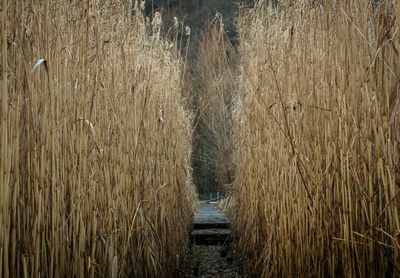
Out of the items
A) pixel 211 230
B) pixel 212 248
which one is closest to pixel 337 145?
pixel 212 248

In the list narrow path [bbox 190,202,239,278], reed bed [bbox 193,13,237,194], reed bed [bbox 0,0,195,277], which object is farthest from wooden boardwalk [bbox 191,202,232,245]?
reed bed [bbox 0,0,195,277]

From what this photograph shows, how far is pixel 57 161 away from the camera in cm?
108

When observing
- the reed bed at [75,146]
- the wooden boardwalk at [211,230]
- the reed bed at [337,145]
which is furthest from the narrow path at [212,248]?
the reed bed at [337,145]

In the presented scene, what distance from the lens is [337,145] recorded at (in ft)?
3.92

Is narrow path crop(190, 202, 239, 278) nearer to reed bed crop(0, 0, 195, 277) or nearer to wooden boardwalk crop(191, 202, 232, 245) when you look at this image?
wooden boardwalk crop(191, 202, 232, 245)

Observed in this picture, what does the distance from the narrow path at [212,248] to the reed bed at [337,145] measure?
120cm

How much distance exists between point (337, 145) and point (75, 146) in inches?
27.3

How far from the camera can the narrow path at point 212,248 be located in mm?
2777

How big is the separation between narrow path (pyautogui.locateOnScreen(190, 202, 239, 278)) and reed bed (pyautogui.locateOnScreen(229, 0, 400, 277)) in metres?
1.20

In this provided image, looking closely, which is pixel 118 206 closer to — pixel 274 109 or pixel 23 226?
pixel 23 226

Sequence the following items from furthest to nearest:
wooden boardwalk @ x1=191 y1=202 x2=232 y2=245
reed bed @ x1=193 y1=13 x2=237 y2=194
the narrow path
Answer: reed bed @ x1=193 y1=13 x2=237 y2=194
wooden boardwalk @ x1=191 y1=202 x2=232 y2=245
the narrow path

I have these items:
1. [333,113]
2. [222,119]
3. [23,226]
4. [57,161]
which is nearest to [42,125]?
[57,161]

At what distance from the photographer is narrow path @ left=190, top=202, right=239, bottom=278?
9.11 feet

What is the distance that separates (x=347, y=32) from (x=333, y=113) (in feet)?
0.71
